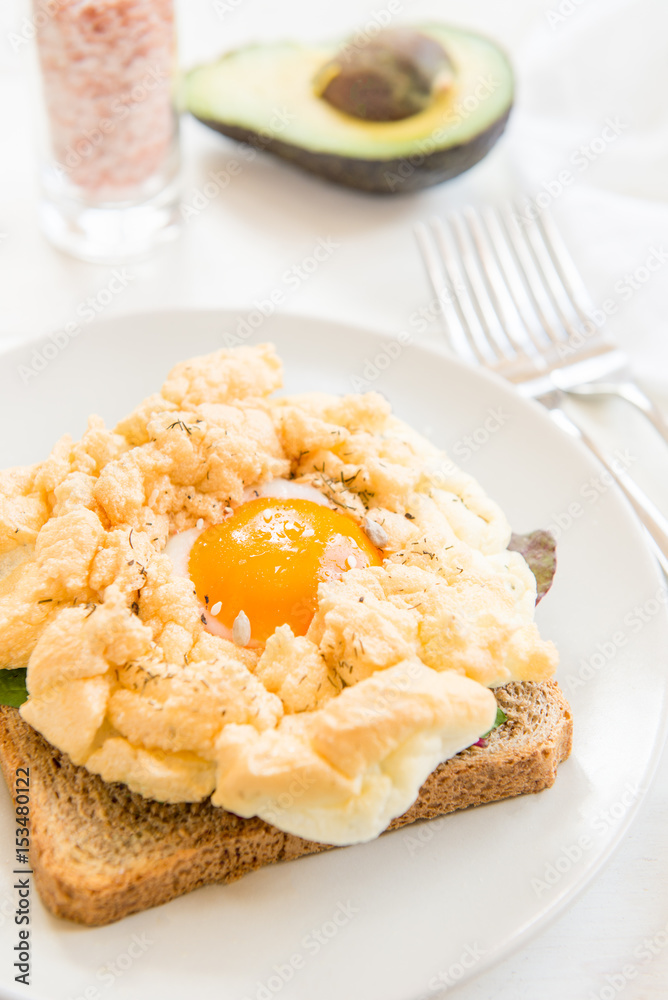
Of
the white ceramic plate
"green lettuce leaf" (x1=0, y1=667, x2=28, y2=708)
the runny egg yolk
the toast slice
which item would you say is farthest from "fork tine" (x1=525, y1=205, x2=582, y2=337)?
"green lettuce leaf" (x1=0, y1=667, x2=28, y2=708)

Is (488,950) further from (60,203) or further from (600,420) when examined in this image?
(60,203)

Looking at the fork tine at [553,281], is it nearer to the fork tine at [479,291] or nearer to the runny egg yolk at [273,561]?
the fork tine at [479,291]

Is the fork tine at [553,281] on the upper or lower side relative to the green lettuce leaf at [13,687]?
upper

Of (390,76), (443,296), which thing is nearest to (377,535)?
(443,296)

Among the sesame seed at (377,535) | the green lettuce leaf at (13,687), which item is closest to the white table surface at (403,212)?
the sesame seed at (377,535)

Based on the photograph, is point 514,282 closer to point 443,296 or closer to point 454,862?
point 443,296

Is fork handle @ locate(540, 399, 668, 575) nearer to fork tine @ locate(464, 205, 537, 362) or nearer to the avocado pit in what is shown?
fork tine @ locate(464, 205, 537, 362)

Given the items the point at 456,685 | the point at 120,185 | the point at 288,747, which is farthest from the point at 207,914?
the point at 120,185

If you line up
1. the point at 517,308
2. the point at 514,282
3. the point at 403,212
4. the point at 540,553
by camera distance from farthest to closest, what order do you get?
1. the point at 403,212
2. the point at 514,282
3. the point at 517,308
4. the point at 540,553
